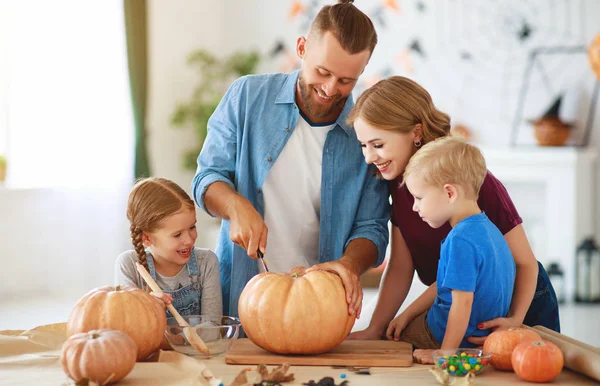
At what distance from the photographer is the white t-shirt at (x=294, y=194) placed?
2303 mm

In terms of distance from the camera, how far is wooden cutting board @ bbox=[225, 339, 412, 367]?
1595 mm

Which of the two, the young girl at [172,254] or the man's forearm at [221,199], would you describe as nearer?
the man's forearm at [221,199]

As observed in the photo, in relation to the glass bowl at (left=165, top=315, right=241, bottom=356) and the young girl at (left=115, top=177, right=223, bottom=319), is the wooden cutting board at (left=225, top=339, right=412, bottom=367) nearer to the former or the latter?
the glass bowl at (left=165, top=315, right=241, bottom=356)

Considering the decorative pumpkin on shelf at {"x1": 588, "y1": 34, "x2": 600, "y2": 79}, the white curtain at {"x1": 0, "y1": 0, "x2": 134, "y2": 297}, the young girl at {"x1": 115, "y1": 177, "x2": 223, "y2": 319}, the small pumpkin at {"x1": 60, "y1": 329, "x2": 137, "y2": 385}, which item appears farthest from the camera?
the decorative pumpkin on shelf at {"x1": 588, "y1": 34, "x2": 600, "y2": 79}

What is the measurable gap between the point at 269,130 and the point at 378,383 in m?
1.04

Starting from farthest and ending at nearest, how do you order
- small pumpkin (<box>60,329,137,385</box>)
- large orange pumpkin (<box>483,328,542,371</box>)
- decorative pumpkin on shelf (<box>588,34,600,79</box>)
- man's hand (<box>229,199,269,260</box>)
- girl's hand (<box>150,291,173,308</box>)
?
decorative pumpkin on shelf (<box>588,34,600,79</box>), man's hand (<box>229,199,269,260</box>), girl's hand (<box>150,291,173,308</box>), large orange pumpkin (<box>483,328,542,371</box>), small pumpkin (<box>60,329,137,385</box>)

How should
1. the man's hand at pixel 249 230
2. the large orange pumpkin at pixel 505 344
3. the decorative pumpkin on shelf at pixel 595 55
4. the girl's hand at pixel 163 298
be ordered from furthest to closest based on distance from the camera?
the decorative pumpkin on shelf at pixel 595 55, the man's hand at pixel 249 230, the girl's hand at pixel 163 298, the large orange pumpkin at pixel 505 344

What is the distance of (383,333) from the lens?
212 cm

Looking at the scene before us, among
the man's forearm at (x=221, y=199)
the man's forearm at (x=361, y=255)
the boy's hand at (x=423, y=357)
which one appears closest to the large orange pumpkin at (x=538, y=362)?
the boy's hand at (x=423, y=357)

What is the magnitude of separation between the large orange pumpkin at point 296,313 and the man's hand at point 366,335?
0.33m

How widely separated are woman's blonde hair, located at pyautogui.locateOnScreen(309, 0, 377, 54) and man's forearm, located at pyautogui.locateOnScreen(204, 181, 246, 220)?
50 cm

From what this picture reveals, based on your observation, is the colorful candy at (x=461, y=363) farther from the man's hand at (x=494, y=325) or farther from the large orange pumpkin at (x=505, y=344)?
the man's hand at (x=494, y=325)

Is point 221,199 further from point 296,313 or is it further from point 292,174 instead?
point 296,313

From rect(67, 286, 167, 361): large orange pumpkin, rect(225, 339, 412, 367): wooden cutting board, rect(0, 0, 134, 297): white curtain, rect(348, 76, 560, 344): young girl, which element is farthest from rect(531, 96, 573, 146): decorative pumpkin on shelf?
rect(67, 286, 167, 361): large orange pumpkin
